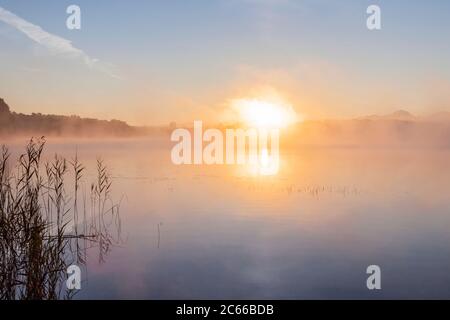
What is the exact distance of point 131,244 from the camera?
1278 cm

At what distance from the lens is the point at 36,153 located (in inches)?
306

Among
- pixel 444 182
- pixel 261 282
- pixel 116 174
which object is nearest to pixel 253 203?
pixel 261 282

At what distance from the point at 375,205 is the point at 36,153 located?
53.1 feet

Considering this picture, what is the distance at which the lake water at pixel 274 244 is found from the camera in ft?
32.4

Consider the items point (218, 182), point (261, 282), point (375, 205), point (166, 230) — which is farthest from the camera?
point (218, 182)

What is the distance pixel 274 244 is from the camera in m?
13.7

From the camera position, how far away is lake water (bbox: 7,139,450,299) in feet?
32.4

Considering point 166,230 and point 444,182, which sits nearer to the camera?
point 166,230

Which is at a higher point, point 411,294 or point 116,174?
point 116,174

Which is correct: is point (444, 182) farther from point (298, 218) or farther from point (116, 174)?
point (116, 174)
